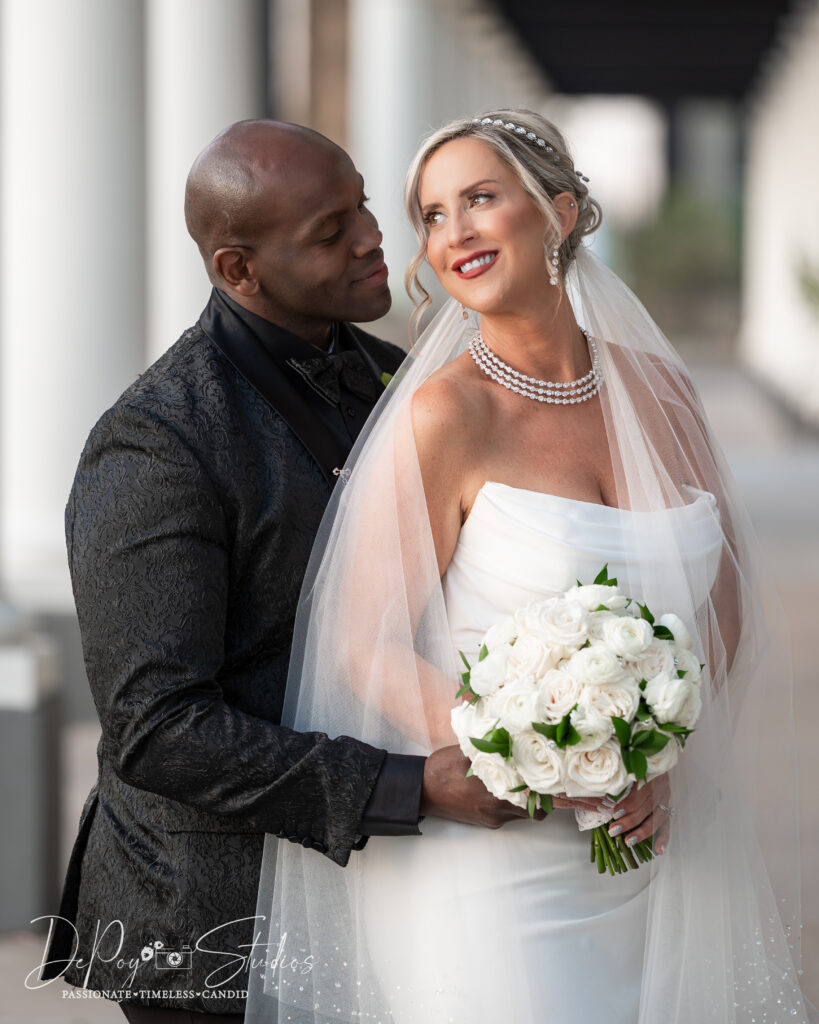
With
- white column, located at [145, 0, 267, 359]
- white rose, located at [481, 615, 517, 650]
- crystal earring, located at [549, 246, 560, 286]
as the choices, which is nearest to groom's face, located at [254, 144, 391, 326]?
crystal earring, located at [549, 246, 560, 286]

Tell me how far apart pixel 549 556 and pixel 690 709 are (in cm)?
38

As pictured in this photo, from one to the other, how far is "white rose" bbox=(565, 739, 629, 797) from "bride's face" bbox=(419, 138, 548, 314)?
859 millimetres

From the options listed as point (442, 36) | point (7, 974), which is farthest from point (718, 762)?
point (442, 36)

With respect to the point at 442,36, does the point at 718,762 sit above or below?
above

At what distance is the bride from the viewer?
100.0 inches

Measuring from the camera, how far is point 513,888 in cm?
255

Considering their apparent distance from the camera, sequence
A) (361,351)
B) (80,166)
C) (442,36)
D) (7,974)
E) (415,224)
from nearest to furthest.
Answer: (415,224) → (361,351) → (7,974) → (80,166) → (442,36)

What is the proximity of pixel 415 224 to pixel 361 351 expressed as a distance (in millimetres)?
359

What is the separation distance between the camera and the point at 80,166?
6.85 m

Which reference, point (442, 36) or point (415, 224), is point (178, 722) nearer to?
point (415, 224)

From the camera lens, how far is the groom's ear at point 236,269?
2.74 meters

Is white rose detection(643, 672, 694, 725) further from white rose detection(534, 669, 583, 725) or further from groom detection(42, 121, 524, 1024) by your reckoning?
groom detection(42, 121, 524, 1024)

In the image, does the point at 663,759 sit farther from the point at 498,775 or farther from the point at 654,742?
the point at 498,775

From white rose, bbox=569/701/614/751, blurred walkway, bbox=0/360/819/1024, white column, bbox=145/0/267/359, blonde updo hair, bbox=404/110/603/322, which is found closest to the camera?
white rose, bbox=569/701/614/751
